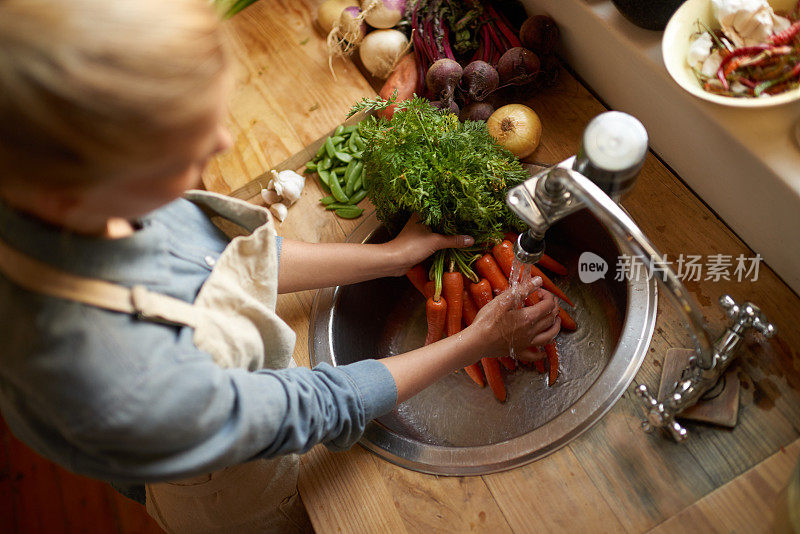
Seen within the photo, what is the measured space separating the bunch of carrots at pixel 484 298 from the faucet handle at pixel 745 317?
400mm

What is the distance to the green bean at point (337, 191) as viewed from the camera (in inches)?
51.6

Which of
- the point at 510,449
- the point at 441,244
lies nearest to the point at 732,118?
the point at 441,244

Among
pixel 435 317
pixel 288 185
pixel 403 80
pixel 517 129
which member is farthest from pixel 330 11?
pixel 435 317

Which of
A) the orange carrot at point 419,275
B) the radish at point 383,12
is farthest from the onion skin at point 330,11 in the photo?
the orange carrot at point 419,275

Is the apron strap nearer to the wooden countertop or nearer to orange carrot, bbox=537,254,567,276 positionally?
the wooden countertop

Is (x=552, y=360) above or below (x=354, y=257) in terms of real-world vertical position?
below

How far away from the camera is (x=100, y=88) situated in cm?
48

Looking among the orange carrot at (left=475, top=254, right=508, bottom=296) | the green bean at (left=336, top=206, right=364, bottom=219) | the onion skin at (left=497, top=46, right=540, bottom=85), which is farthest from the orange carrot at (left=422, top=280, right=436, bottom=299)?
the onion skin at (left=497, top=46, right=540, bottom=85)

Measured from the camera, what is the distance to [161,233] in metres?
0.75

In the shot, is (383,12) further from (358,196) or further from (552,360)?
(552,360)

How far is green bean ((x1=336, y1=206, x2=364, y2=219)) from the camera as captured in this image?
1.30 metres

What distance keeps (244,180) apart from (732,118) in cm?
102

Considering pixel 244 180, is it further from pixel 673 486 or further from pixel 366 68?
pixel 673 486

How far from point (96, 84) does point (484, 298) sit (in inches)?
35.9
